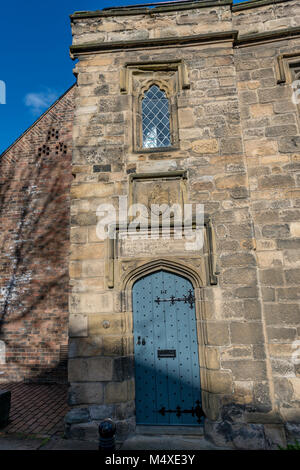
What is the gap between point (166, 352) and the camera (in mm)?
4348

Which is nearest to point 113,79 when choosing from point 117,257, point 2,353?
point 117,257

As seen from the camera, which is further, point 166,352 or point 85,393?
point 166,352

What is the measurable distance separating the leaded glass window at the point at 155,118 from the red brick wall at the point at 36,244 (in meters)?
4.05

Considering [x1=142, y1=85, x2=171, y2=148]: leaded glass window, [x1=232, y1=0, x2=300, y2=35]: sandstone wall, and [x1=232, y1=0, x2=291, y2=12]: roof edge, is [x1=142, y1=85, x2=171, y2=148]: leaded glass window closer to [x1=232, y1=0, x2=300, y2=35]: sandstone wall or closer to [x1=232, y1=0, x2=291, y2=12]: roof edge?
A: [x1=232, y1=0, x2=300, y2=35]: sandstone wall

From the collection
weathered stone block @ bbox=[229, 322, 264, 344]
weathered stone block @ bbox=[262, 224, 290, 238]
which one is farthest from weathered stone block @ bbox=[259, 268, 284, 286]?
weathered stone block @ bbox=[229, 322, 264, 344]

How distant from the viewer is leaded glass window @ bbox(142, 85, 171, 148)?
17.3ft

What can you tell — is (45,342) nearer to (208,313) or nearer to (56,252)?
(56,252)

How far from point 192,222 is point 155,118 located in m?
2.20

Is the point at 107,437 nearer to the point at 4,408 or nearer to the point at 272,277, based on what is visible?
the point at 4,408

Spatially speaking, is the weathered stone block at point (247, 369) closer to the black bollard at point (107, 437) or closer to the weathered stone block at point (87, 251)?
the black bollard at point (107, 437)


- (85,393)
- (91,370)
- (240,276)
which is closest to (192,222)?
(240,276)

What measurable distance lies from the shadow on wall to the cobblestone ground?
23.5 inches

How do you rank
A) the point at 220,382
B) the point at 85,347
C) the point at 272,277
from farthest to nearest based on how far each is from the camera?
the point at 272,277
the point at 85,347
the point at 220,382

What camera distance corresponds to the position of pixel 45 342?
7594 millimetres
